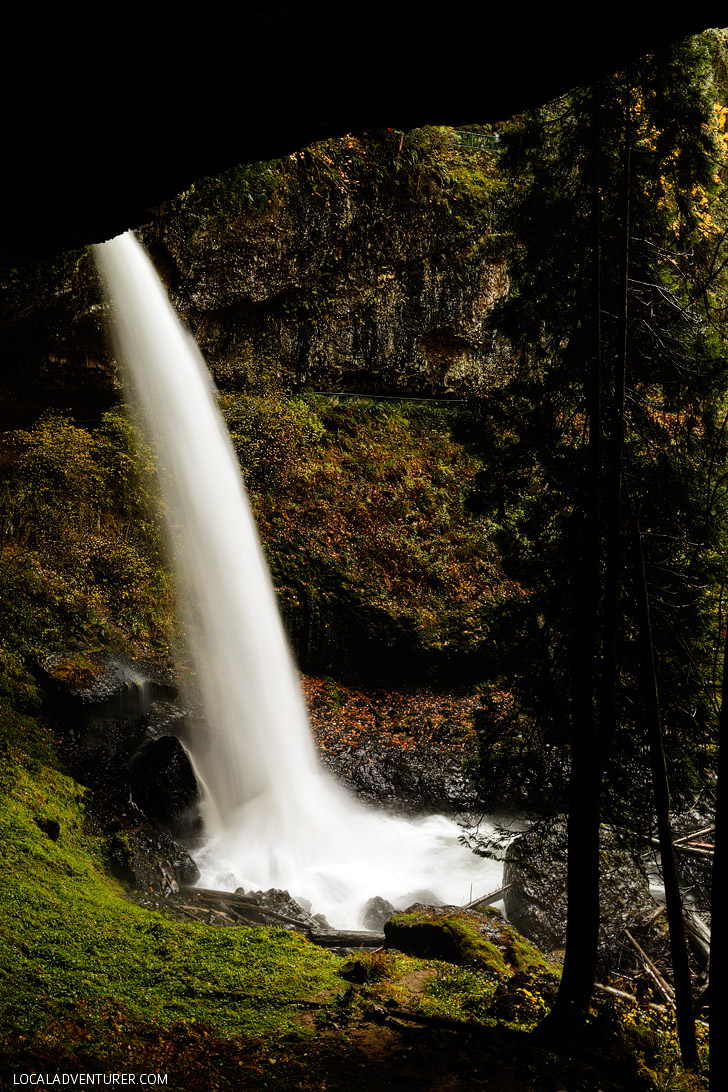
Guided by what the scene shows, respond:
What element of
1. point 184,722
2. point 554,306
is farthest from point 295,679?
point 554,306

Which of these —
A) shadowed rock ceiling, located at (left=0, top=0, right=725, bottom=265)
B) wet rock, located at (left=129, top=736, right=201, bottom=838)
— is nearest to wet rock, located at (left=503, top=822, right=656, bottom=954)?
wet rock, located at (left=129, top=736, right=201, bottom=838)

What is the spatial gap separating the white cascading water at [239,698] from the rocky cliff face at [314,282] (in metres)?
0.72

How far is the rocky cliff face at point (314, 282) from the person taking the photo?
1188cm

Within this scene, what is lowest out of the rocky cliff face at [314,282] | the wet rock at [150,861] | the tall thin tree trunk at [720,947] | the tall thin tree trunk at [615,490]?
the wet rock at [150,861]

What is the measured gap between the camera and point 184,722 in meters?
10.3

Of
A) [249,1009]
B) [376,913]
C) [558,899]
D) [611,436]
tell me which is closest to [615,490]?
[611,436]

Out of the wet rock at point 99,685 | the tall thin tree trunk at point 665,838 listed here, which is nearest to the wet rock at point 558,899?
the tall thin tree trunk at point 665,838

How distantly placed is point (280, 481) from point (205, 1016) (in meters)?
11.1

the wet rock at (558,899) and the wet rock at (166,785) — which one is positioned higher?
the wet rock at (166,785)

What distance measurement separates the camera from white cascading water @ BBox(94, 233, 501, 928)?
29.3 feet

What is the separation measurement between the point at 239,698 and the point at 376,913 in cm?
475

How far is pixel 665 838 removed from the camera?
4.48 metres

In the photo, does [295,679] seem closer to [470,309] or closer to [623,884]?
[623,884]

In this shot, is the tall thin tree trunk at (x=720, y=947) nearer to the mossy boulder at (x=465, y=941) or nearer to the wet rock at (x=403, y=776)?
the mossy boulder at (x=465, y=941)
